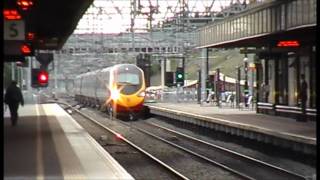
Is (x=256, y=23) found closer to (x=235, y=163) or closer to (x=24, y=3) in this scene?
(x=235, y=163)

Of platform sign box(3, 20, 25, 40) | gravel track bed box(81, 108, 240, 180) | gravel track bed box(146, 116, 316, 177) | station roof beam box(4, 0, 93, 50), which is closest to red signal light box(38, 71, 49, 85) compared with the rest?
station roof beam box(4, 0, 93, 50)

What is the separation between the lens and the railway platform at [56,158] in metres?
13.0

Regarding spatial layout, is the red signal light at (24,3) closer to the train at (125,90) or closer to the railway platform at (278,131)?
the railway platform at (278,131)

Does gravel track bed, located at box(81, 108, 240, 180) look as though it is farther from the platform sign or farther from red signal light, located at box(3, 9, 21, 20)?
red signal light, located at box(3, 9, 21, 20)

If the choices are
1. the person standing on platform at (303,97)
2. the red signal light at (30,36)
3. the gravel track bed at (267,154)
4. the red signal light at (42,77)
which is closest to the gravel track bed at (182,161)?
the gravel track bed at (267,154)

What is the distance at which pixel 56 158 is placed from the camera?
15.9m

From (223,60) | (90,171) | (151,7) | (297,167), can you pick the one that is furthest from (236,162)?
(223,60)

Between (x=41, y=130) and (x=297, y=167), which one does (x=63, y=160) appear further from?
(x=41, y=130)

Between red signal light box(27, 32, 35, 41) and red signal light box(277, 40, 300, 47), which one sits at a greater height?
red signal light box(27, 32, 35, 41)

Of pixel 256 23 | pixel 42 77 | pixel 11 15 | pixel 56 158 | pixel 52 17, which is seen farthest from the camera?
pixel 42 77

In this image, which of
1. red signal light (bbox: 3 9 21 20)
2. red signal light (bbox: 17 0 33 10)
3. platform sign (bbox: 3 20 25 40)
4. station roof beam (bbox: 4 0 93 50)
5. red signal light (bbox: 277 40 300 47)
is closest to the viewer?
platform sign (bbox: 3 20 25 40)

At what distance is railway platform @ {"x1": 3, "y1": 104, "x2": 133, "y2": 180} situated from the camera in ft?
42.5

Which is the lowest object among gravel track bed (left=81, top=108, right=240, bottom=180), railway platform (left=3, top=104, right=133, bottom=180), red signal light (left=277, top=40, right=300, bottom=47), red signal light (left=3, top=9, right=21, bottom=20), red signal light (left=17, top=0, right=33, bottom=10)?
gravel track bed (left=81, top=108, right=240, bottom=180)

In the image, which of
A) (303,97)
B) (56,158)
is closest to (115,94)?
(303,97)
